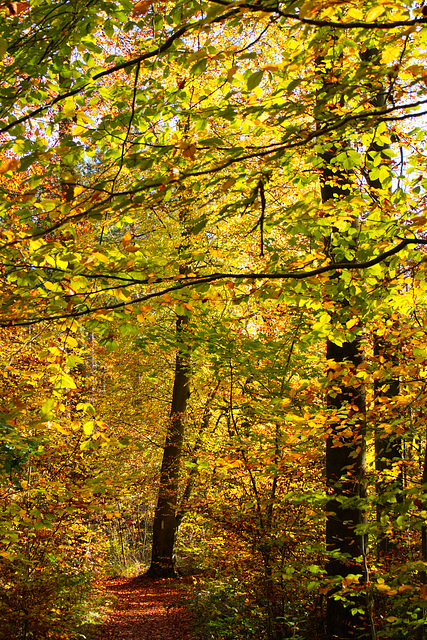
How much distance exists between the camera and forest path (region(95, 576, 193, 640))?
820 centimetres

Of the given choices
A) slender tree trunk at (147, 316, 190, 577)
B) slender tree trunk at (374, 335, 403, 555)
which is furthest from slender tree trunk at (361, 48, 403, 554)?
slender tree trunk at (147, 316, 190, 577)

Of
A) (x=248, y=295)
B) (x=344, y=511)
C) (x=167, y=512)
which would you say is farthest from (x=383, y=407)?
(x=167, y=512)

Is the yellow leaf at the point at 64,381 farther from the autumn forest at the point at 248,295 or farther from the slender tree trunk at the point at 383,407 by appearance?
the slender tree trunk at the point at 383,407

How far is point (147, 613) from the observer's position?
31.6ft

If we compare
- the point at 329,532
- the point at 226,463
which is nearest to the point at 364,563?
the point at 329,532

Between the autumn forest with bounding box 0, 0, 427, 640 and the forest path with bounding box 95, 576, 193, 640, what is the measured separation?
1.59 ft

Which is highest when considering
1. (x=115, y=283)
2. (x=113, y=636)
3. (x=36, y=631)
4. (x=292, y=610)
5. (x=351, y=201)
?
(x=351, y=201)

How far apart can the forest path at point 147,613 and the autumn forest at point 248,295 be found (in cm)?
48

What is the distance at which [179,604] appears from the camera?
9.07 m

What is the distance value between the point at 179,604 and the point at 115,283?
26.2 feet

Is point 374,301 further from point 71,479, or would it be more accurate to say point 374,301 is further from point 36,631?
point 36,631

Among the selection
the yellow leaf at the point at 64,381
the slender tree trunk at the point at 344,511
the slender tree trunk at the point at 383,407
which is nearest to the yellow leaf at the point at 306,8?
the slender tree trunk at the point at 383,407

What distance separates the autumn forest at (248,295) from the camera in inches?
103

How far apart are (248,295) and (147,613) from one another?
9034 millimetres
